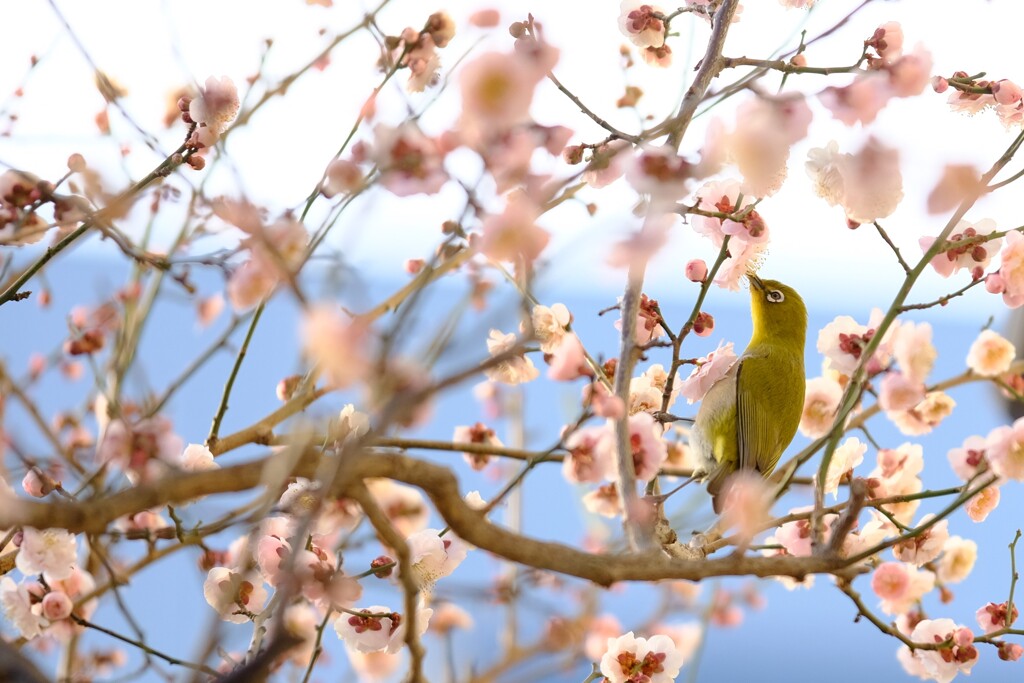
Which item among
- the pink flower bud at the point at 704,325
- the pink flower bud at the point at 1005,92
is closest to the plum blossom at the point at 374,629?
the pink flower bud at the point at 704,325

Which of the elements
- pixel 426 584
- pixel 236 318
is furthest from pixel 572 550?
pixel 236 318

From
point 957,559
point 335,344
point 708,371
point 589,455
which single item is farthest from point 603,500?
point 335,344

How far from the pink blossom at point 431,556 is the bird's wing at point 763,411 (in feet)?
1.77

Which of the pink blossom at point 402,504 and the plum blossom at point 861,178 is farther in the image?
the pink blossom at point 402,504

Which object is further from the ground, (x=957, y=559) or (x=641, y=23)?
(x=641, y=23)

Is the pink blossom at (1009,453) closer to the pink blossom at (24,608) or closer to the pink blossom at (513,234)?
the pink blossom at (513,234)

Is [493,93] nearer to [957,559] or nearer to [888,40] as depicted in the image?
[888,40]

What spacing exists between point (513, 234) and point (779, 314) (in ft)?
3.24

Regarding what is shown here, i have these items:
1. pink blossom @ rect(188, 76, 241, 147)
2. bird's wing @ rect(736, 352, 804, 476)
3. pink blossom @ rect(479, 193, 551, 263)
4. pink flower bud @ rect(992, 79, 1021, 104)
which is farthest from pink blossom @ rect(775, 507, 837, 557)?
pink blossom @ rect(188, 76, 241, 147)

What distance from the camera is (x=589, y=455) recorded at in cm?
87

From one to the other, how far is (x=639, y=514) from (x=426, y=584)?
29cm

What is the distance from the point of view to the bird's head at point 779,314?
152 cm

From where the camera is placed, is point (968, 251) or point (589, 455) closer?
point (589, 455)

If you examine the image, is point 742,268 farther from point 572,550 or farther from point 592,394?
point 572,550
